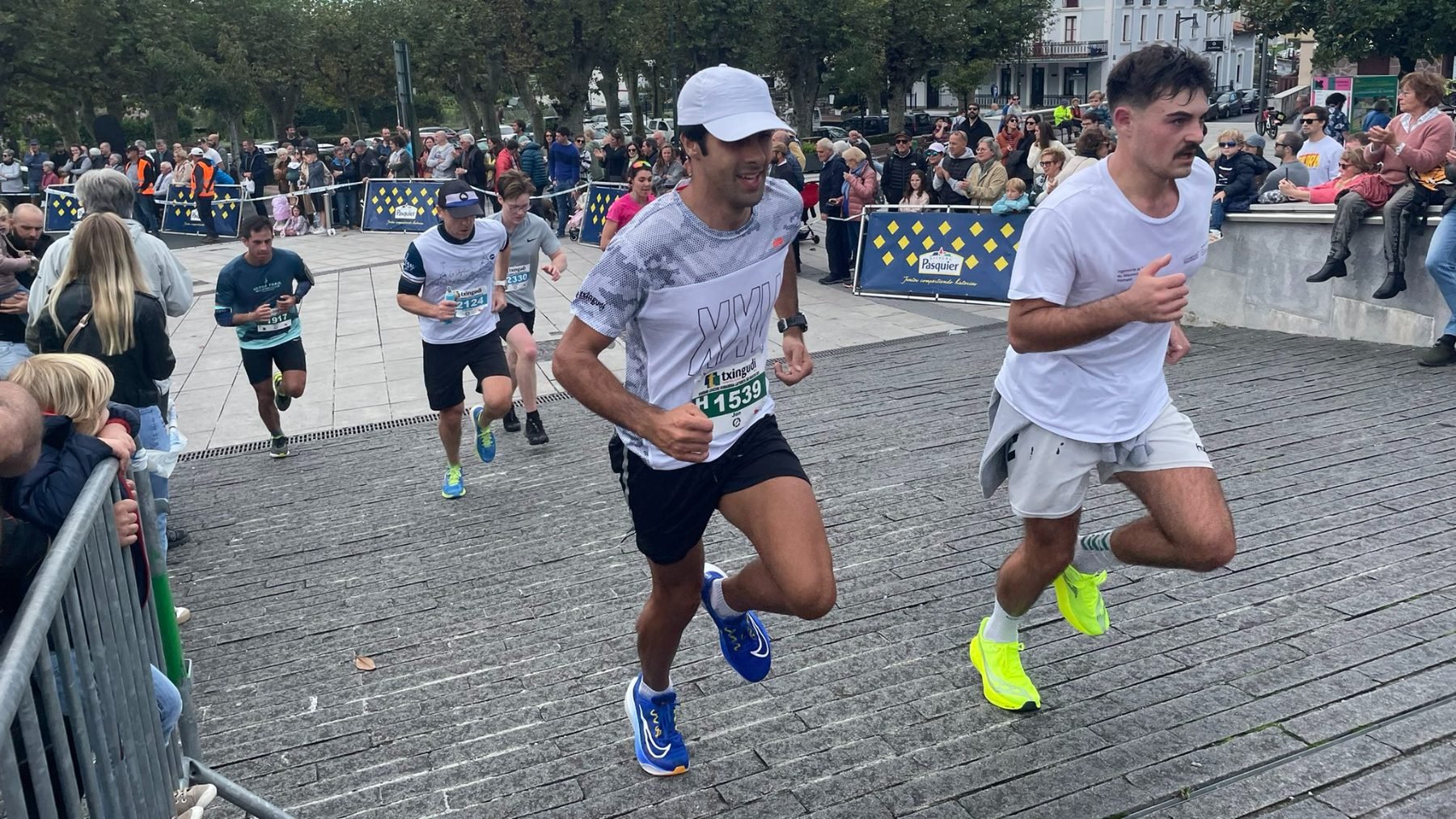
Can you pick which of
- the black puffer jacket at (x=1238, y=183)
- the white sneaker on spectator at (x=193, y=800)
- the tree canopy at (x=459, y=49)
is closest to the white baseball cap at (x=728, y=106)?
the white sneaker on spectator at (x=193, y=800)

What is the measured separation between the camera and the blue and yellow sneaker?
23.1 ft

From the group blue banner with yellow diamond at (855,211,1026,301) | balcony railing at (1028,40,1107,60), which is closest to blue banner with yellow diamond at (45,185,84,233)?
blue banner with yellow diamond at (855,211,1026,301)

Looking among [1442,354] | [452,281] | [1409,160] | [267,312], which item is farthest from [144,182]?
[1442,354]

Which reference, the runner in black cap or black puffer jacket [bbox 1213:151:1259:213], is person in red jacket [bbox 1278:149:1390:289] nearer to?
black puffer jacket [bbox 1213:151:1259:213]

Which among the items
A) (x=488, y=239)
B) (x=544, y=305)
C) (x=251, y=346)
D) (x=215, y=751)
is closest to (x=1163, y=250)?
(x=215, y=751)

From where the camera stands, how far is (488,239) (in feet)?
24.6

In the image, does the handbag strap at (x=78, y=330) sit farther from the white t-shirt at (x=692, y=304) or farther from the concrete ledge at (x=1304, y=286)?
the concrete ledge at (x=1304, y=286)

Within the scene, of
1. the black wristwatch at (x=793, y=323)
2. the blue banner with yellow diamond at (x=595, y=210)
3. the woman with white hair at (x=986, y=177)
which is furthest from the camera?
the blue banner with yellow diamond at (x=595, y=210)

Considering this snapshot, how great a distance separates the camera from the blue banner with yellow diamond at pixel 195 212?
25062mm

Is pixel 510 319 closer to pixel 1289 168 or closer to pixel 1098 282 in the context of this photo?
pixel 1098 282

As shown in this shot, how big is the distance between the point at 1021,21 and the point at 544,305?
4724 centimetres

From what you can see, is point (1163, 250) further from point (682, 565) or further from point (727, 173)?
point (682, 565)

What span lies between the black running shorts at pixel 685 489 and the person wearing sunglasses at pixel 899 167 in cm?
1225

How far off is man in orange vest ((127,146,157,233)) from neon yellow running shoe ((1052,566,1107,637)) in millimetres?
24626
